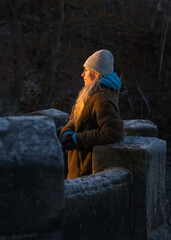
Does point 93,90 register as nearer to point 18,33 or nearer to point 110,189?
point 110,189

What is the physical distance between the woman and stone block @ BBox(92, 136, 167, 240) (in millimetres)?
106

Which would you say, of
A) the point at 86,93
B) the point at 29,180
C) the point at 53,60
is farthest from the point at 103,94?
the point at 53,60

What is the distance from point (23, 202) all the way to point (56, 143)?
0.25 meters

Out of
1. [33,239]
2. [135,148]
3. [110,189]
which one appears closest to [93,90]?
[135,148]

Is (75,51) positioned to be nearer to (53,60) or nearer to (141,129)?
(53,60)

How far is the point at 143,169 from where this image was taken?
7.46ft

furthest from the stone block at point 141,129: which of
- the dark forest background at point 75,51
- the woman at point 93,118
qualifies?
the dark forest background at point 75,51

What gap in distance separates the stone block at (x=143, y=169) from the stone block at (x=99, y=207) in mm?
68

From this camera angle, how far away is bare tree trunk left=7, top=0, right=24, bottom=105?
7991 mm

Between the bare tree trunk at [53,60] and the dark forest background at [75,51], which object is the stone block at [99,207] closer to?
the dark forest background at [75,51]

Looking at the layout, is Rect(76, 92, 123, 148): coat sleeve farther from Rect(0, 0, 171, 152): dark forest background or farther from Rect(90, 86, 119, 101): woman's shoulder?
Rect(0, 0, 171, 152): dark forest background

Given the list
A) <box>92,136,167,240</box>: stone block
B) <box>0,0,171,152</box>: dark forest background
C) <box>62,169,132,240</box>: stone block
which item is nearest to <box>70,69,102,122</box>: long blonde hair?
<box>92,136,167,240</box>: stone block

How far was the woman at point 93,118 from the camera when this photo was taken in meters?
2.44

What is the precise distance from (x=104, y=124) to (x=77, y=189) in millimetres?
657
